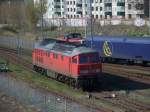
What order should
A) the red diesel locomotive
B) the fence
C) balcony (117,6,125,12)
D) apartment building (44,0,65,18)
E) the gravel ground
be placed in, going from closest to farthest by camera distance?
1. the fence
2. the gravel ground
3. the red diesel locomotive
4. balcony (117,6,125,12)
5. apartment building (44,0,65,18)

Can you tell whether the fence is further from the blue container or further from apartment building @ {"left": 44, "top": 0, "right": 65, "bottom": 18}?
apartment building @ {"left": 44, "top": 0, "right": 65, "bottom": 18}

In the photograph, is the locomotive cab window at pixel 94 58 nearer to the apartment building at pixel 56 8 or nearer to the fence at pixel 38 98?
the fence at pixel 38 98

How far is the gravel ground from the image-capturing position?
28.3 metres

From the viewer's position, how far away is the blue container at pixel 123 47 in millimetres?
49094

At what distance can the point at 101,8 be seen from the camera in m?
138

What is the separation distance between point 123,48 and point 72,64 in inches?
635

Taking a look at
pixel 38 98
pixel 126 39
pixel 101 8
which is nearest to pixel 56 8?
pixel 101 8

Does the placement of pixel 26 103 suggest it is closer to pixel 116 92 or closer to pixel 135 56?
pixel 116 92

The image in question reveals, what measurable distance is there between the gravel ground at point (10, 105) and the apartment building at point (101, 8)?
6894 cm

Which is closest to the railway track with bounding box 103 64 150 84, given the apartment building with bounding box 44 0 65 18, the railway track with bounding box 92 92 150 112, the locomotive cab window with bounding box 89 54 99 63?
the locomotive cab window with bounding box 89 54 99 63

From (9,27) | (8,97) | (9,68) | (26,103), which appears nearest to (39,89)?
(8,97)

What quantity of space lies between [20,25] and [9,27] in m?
2.47

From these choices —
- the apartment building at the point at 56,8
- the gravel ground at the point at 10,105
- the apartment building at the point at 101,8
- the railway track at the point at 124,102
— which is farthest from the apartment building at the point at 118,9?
the gravel ground at the point at 10,105

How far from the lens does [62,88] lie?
36.8 m
